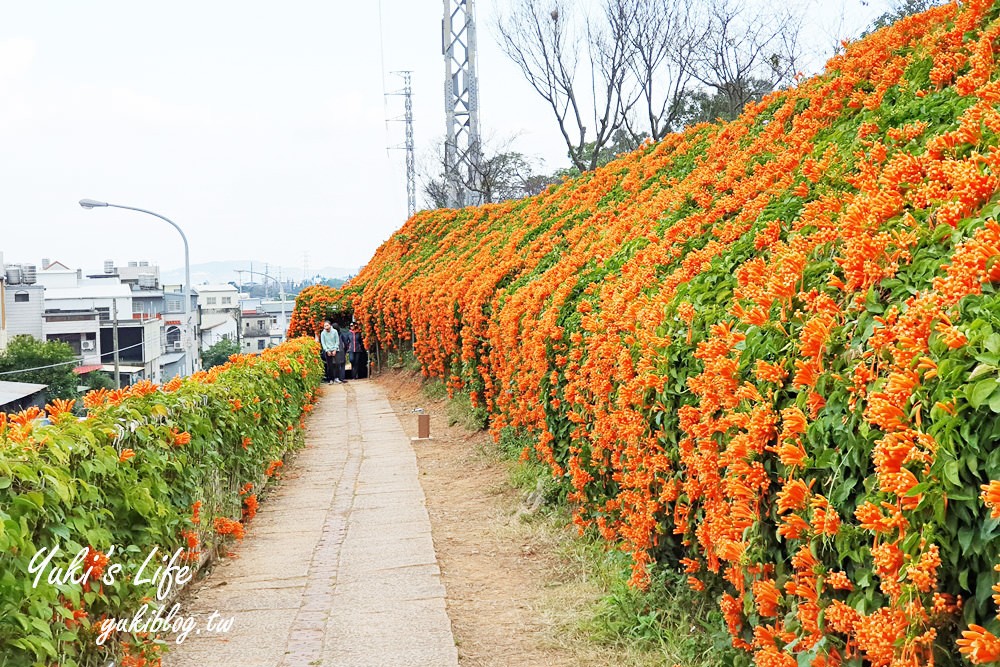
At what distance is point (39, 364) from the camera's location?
128ft

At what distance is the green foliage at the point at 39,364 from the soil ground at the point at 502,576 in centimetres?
3206

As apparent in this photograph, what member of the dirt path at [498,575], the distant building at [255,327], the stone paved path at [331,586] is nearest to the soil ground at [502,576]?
the dirt path at [498,575]

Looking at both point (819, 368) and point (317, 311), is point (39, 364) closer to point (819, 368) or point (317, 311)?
point (317, 311)

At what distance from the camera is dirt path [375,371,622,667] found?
4.97m

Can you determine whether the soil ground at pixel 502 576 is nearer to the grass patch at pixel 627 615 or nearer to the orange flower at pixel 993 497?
the grass patch at pixel 627 615

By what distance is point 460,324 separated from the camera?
14.2m

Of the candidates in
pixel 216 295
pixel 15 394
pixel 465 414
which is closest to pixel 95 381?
pixel 15 394

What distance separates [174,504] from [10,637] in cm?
232

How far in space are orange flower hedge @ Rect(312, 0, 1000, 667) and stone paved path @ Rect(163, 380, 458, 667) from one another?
1.22m

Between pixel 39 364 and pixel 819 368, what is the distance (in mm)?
40891

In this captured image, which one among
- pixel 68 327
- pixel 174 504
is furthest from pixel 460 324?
pixel 68 327

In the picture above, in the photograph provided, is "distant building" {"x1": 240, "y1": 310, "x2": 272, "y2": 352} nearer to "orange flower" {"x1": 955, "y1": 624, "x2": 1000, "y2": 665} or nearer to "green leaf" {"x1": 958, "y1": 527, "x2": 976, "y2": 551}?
"green leaf" {"x1": 958, "y1": 527, "x2": 976, "y2": 551}

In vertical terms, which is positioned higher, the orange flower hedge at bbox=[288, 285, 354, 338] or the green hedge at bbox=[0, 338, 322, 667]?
the orange flower hedge at bbox=[288, 285, 354, 338]

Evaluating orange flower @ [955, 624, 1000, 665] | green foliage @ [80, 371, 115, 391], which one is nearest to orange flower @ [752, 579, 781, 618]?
orange flower @ [955, 624, 1000, 665]
